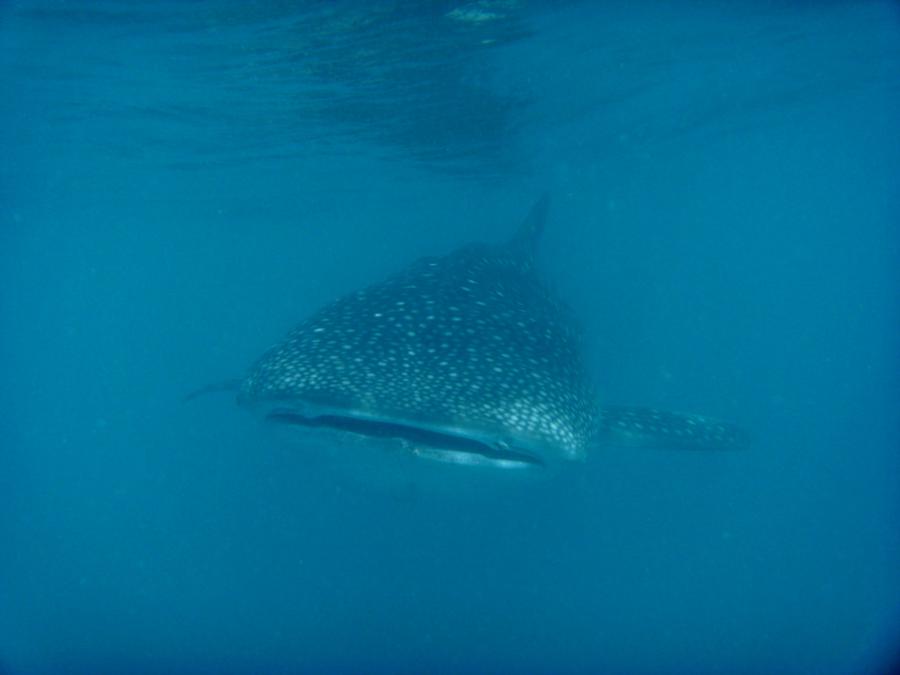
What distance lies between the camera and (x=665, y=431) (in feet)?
26.0

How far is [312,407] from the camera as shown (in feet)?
16.9

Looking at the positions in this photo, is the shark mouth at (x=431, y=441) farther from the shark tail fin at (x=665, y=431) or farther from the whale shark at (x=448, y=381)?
the shark tail fin at (x=665, y=431)

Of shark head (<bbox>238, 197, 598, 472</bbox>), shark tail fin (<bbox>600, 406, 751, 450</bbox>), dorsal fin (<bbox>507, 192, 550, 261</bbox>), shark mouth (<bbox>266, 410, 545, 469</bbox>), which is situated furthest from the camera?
dorsal fin (<bbox>507, 192, 550, 261</bbox>)

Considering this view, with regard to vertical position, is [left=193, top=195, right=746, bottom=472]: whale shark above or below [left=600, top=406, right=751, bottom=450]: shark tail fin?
above

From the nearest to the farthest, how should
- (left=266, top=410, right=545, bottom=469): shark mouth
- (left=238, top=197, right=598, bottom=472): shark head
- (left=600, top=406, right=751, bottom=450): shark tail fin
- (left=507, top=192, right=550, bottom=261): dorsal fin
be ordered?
(left=238, top=197, right=598, bottom=472): shark head
(left=266, top=410, right=545, bottom=469): shark mouth
(left=600, top=406, right=751, bottom=450): shark tail fin
(left=507, top=192, right=550, bottom=261): dorsal fin

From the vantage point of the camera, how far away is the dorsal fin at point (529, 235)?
38.7 ft

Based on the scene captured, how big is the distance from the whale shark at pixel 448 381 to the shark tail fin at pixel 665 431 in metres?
0.02

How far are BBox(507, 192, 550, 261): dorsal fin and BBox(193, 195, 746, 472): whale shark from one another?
3.68 metres

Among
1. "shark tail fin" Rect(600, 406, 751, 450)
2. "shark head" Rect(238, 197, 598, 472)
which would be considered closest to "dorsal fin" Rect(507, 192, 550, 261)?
"shark tail fin" Rect(600, 406, 751, 450)

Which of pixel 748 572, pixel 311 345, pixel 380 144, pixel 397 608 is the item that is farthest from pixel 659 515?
pixel 311 345

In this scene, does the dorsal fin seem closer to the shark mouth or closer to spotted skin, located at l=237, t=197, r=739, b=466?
spotted skin, located at l=237, t=197, r=739, b=466

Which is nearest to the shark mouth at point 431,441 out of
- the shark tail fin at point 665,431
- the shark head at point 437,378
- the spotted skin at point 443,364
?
the shark head at point 437,378

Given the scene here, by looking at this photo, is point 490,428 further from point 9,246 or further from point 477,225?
point 9,246

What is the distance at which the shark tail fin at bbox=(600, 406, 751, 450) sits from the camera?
7621mm
